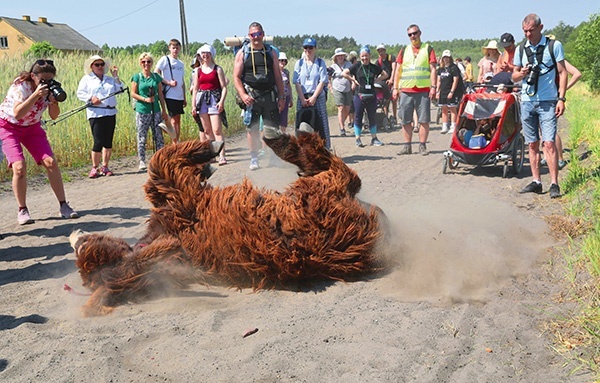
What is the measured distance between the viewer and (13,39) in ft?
223

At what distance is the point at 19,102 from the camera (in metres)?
6.86

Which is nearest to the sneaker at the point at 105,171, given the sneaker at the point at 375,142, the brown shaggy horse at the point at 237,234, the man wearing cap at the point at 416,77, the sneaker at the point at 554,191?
the man wearing cap at the point at 416,77

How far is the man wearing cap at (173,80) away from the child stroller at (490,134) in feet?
18.6

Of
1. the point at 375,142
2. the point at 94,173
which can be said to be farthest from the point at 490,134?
the point at 94,173

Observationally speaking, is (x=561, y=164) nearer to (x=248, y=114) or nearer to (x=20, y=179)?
(x=248, y=114)

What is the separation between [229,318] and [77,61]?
46.3 feet

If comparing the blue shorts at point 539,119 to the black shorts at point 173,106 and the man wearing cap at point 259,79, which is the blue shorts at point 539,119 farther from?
the black shorts at point 173,106

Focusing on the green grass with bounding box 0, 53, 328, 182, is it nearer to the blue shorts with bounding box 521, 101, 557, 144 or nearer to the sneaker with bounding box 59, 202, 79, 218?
the sneaker with bounding box 59, 202, 79, 218

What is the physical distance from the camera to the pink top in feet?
22.6

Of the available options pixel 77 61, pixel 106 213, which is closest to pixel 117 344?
pixel 106 213

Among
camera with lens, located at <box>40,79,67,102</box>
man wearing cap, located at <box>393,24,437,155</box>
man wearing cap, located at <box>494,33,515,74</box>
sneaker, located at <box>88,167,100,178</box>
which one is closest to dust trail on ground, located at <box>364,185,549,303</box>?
camera with lens, located at <box>40,79,67,102</box>

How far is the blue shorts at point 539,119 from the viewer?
7.54 m

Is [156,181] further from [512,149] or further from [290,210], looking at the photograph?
[512,149]

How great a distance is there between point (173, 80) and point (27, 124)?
5442 millimetres
